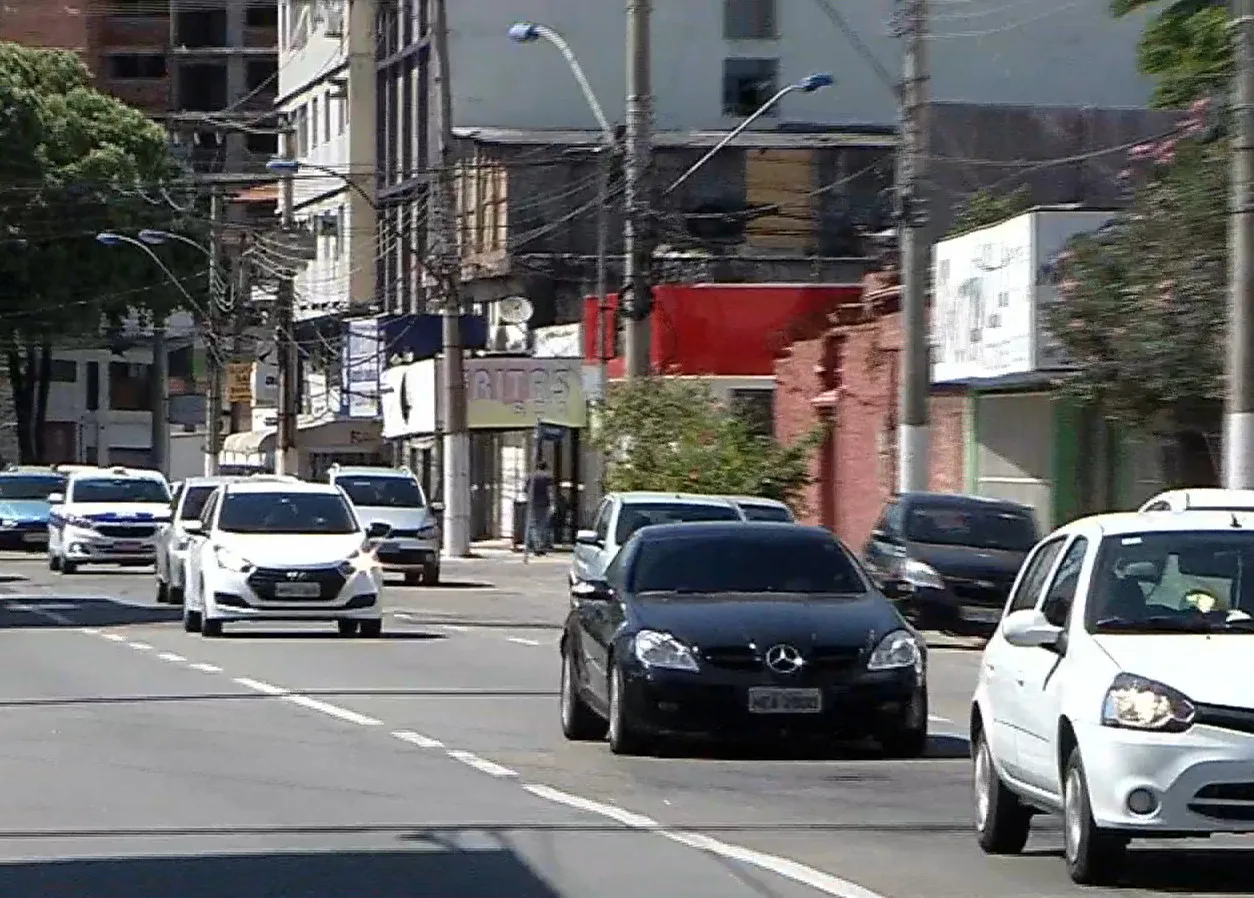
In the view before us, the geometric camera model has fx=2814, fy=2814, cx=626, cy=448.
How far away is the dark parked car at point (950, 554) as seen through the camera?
2912 cm

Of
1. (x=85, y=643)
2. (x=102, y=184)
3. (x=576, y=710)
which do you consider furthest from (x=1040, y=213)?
(x=102, y=184)

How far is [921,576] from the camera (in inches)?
1152

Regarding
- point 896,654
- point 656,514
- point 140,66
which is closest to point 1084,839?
point 896,654

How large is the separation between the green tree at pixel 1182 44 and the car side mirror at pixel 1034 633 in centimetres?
3192

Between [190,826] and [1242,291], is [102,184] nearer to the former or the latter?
[1242,291]

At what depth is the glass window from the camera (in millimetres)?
12328

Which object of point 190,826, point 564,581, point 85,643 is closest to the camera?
point 190,826

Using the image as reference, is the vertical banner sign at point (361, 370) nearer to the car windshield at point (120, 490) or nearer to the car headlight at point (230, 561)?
the car windshield at point (120, 490)

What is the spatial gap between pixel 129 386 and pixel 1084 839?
3862 inches

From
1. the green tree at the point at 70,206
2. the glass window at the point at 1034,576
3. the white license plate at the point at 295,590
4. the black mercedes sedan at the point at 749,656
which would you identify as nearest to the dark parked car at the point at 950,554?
the white license plate at the point at 295,590

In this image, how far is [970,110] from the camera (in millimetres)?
45656

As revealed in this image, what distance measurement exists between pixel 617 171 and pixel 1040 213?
17.1m

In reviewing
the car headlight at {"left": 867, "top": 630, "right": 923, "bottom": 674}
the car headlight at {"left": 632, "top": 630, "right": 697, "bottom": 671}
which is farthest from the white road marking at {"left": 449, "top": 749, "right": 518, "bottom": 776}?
the car headlight at {"left": 867, "top": 630, "right": 923, "bottom": 674}

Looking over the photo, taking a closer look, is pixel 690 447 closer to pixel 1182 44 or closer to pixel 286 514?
pixel 286 514
